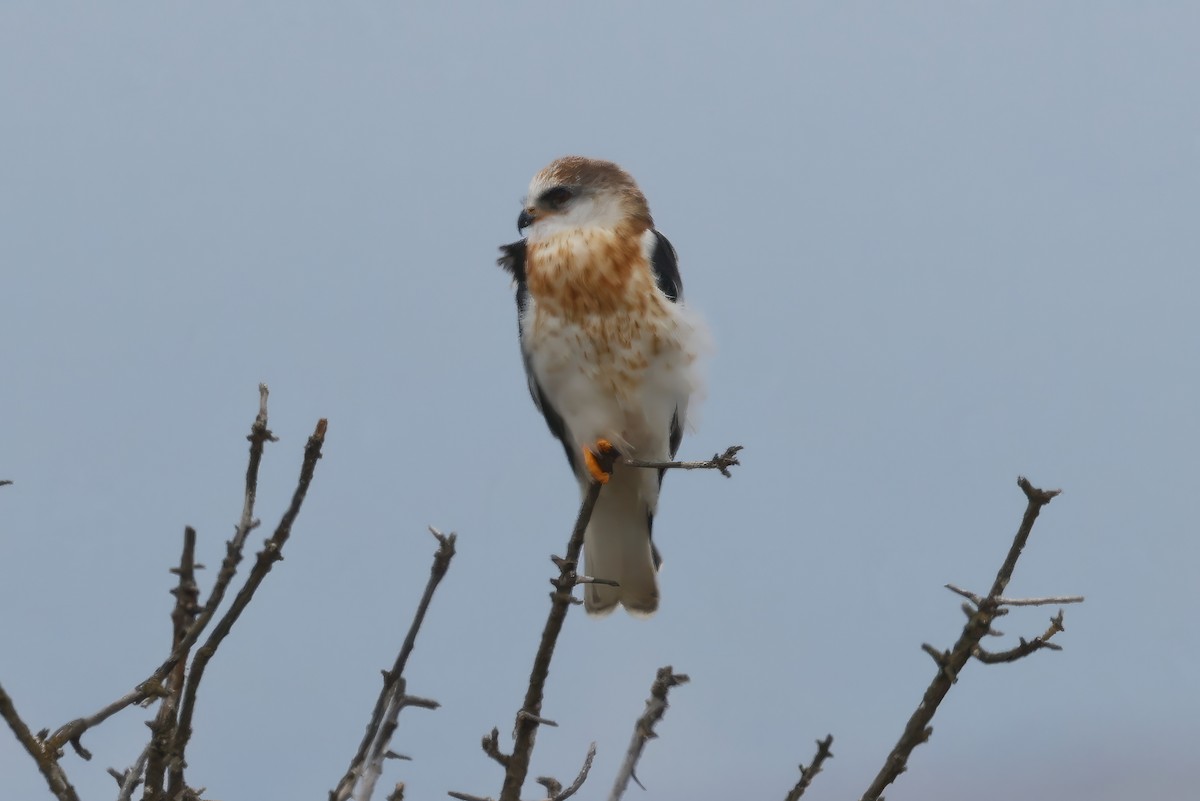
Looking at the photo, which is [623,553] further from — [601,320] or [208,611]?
[208,611]

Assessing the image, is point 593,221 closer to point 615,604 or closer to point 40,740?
point 615,604

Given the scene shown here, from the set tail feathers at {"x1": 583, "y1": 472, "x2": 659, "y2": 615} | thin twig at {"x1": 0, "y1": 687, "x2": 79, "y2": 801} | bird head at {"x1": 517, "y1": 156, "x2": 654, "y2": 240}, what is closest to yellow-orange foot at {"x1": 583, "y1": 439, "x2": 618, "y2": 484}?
tail feathers at {"x1": 583, "y1": 472, "x2": 659, "y2": 615}

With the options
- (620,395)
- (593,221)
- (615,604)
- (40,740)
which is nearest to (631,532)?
(615,604)

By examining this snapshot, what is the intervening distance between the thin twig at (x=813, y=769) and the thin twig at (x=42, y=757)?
1.40m

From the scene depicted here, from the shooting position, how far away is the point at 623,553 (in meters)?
5.14

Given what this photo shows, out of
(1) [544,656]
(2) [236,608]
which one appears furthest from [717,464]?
(2) [236,608]

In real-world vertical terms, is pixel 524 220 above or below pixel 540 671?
above

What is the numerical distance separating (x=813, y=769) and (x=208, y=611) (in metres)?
1.31

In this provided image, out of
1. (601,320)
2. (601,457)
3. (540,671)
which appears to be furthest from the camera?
(601,457)

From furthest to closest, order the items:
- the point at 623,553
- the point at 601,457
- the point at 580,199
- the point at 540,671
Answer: the point at 623,553 → the point at 580,199 → the point at 601,457 → the point at 540,671

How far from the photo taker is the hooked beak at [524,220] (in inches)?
190

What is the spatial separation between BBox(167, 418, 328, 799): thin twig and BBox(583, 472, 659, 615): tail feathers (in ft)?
8.90

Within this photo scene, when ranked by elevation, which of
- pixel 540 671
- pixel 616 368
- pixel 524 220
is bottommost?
pixel 540 671

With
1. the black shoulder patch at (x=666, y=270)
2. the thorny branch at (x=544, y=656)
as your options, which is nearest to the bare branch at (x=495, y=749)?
the thorny branch at (x=544, y=656)
